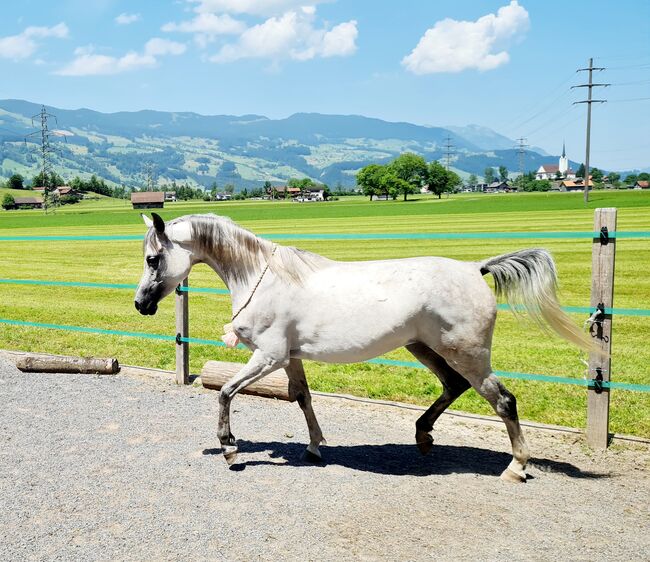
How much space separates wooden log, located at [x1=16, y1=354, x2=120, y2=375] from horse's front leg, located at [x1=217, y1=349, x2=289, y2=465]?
12.4 ft

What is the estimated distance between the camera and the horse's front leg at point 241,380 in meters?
5.26

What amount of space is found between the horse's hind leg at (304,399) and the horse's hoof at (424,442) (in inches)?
34.5

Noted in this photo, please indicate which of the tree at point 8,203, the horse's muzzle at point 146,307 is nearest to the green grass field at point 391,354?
the horse's muzzle at point 146,307

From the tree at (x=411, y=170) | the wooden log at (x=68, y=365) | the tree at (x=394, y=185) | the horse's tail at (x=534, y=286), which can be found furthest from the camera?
the tree at (x=411, y=170)

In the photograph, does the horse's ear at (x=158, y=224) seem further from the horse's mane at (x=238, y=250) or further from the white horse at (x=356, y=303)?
the horse's mane at (x=238, y=250)

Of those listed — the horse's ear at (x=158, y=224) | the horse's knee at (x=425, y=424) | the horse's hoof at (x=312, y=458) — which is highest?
the horse's ear at (x=158, y=224)

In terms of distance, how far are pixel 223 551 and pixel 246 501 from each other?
2.53 ft

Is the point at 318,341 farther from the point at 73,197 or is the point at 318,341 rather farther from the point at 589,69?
the point at 73,197

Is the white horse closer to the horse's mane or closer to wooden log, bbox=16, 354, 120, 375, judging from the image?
the horse's mane

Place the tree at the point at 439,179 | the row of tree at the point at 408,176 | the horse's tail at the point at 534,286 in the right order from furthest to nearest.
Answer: the tree at the point at 439,179
the row of tree at the point at 408,176
the horse's tail at the point at 534,286

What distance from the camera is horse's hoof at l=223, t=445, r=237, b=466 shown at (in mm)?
5383

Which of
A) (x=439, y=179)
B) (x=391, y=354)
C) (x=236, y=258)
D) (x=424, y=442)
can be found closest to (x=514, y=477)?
(x=424, y=442)

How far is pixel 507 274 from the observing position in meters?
5.25

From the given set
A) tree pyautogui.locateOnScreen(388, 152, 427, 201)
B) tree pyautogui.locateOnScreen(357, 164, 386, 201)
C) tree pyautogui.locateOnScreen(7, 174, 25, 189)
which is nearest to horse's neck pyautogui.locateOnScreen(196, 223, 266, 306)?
tree pyautogui.locateOnScreen(357, 164, 386, 201)
